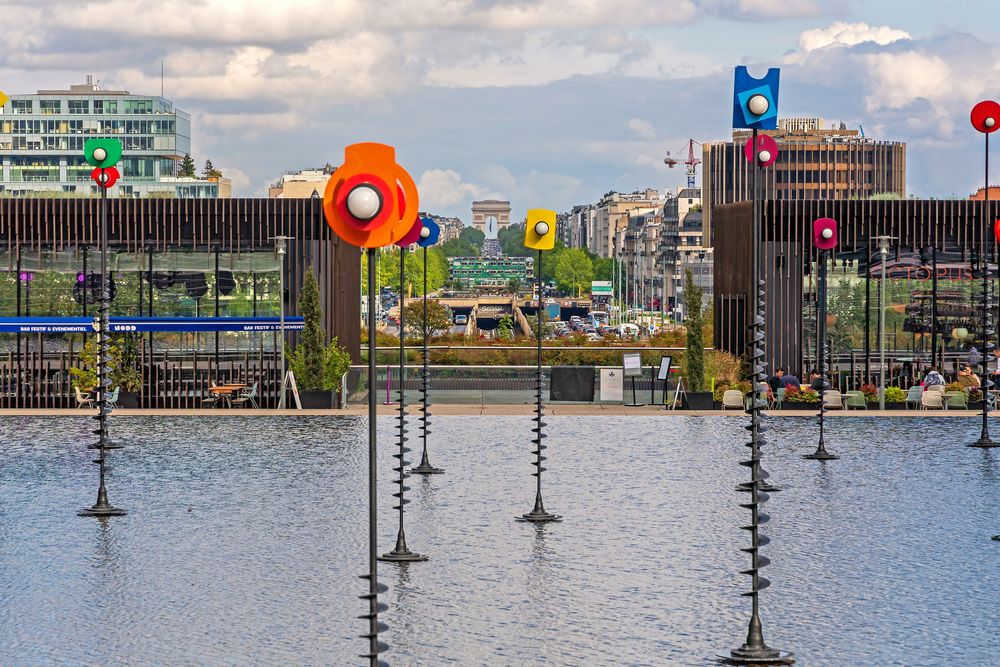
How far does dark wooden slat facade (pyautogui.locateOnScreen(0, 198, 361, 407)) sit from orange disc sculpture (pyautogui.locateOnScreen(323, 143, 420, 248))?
2950 centimetres

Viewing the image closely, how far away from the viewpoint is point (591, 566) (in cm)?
2012

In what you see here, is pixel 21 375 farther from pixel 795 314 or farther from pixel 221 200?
pixel 795 314

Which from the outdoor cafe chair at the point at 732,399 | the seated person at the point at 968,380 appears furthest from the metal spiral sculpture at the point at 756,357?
the seated person at the point at 968,380

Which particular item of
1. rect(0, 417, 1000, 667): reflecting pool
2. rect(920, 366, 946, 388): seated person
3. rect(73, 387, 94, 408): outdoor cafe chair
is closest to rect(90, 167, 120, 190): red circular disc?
rect(0, 417, 1000, 667): reflecting pool

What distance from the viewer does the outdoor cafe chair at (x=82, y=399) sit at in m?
41.9

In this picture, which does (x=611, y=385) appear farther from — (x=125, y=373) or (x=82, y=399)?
(x=82, y=399)

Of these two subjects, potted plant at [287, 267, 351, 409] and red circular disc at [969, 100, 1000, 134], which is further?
potted plant at [287, 267, 351, 409]

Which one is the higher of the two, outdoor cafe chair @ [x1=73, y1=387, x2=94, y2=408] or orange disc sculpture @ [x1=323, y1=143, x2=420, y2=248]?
orange disc sculpture @ [x1=323, y1=143, x2=420, y2=248]

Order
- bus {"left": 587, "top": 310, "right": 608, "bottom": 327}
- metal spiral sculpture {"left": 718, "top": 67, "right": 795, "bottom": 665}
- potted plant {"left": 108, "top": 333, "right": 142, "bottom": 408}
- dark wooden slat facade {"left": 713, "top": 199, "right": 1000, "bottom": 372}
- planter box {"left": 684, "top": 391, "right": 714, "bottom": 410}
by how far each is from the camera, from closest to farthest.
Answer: metal spiral sculpture {"left": 718, "top": 67, "right": 795, "bottom": 665}
planter box {"left": 684, "top": 391, "right": 714, "bottom": 410}
potted plant {"left": 108, "top": 333, "right": 142, "bottom": 408}
dark wooden slat facade {"left": 713, "top": 199, "right": 1000, "bottom": 372}
bus {"left": 587, "top": 310, "right": 608, "bottom": 327}

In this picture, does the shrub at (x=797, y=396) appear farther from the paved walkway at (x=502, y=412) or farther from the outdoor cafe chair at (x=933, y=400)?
the outdoor cafe chair at (x=933, y=400)

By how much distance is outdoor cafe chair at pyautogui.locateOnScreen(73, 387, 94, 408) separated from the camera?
4188 centimetres

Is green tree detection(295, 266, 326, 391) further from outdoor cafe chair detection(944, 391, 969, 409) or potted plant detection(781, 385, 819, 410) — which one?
outdoor cafe chair detection(944, 391, 969, 409)

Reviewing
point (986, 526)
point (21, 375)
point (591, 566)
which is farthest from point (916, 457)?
point (21, 375)

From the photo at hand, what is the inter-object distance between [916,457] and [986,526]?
8.44 meters
